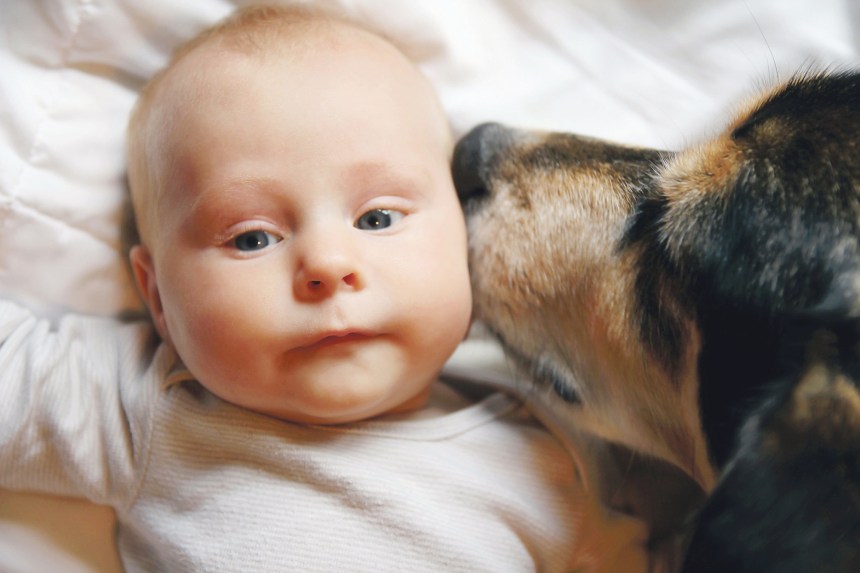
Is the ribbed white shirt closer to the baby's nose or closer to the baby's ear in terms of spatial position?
the baby's ear

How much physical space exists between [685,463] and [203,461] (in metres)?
0.67

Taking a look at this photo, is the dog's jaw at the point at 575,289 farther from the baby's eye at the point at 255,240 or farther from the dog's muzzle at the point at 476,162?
the baby's eye at the point at 255,240

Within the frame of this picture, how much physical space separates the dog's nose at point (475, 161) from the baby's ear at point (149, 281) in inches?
18.4

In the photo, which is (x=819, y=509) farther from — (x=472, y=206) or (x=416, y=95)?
(x=416, y=95)

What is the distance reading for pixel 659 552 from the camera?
132 centimetres

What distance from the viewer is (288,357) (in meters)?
1.01

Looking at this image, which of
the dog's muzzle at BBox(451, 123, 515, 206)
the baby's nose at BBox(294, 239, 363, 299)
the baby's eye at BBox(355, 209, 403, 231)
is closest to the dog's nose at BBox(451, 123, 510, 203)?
the dog's muzzle at BBox(451, 123, 515, 206)

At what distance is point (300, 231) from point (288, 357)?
16 centimetres

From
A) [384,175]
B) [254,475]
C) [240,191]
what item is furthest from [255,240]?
[254,475]

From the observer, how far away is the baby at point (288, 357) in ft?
3.33

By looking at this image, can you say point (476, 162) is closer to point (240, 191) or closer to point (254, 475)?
point (240, 191)

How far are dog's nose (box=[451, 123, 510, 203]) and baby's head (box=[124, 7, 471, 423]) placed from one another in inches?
2.2

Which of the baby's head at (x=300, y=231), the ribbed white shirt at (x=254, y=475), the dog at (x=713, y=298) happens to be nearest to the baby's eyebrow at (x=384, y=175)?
the baby's head at (x=300, y=231)

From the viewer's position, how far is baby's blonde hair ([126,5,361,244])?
3.63 ft
